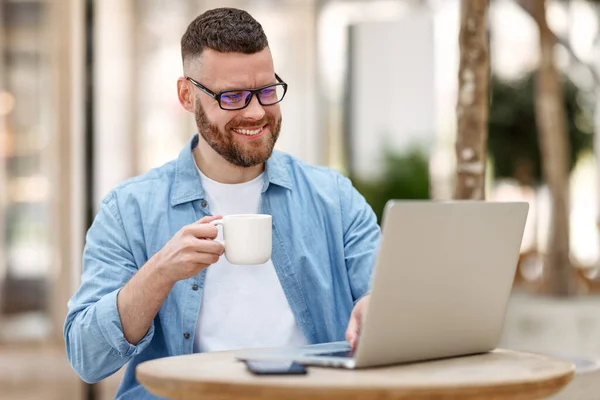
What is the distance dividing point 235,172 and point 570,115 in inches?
256

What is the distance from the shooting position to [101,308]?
1.80m

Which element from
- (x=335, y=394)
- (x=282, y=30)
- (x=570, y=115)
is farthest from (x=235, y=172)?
(x=570, y=115)

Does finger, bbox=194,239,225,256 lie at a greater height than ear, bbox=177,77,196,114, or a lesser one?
lesser

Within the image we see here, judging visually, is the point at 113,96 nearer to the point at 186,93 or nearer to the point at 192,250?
the point at 186,93

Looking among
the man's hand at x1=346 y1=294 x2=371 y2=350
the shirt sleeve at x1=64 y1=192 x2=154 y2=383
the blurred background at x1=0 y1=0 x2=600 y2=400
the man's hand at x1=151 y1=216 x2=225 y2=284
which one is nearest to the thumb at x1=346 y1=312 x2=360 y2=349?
the man's hand at x1=346 y1=294 x2=371 y2=350

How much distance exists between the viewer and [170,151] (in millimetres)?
5488

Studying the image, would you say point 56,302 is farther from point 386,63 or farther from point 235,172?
point 235,172

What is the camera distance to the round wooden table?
1340 millimetres

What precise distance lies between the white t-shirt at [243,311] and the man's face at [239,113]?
0.18 meters

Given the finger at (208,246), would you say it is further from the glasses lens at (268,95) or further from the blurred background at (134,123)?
the blurred background at (134,123)

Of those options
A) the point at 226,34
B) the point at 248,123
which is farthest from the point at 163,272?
the point at 226,34

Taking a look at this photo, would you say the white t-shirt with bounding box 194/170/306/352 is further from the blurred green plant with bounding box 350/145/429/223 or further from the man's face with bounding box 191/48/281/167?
the blurred green plant with bounding box 350/145/429/223

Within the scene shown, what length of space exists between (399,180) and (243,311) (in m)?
4.09

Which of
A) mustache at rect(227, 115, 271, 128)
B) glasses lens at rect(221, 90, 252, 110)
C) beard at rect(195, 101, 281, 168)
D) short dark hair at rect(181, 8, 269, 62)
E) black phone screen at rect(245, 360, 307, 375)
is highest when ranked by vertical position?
short dark hair at rect(181, 8, 269, 62)
